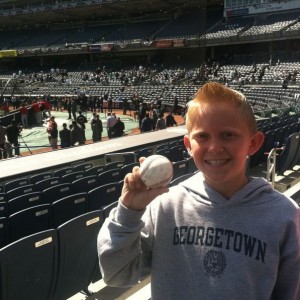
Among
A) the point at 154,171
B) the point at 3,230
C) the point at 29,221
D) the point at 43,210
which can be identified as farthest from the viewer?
the point at 43,210

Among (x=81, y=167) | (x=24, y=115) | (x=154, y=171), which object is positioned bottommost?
(x=24, y=115)

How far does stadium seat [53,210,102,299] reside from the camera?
3209 mm

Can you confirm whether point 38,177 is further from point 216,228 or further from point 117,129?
point 117,129

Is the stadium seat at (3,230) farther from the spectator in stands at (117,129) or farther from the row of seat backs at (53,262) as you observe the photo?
the spectator in stands at (117,129)

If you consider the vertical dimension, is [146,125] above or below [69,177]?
below

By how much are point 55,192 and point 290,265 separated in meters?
4.17

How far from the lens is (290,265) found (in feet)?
4.77

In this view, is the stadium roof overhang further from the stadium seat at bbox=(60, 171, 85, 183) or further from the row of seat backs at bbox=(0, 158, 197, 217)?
the row of seat backs at bbox=(0, 158, 197, 217)

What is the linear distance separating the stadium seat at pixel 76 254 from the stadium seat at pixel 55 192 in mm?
1746

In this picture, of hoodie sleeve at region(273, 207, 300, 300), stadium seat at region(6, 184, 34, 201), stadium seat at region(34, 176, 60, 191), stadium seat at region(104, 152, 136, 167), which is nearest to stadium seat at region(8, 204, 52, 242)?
stadium seat at region(6, 184, 34, 201)

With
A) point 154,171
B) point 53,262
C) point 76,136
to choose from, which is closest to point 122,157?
point 76,136

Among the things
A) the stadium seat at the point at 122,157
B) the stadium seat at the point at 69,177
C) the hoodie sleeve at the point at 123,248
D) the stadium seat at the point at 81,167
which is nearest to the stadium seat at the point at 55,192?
the stadium seat at the point at 69,177

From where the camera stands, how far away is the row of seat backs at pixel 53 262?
2810mm

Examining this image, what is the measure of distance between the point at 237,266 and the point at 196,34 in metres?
42.7
